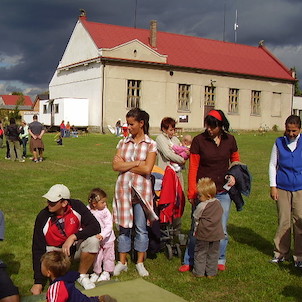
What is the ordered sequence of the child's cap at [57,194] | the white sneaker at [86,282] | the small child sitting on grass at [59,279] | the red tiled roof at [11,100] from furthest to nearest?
1. the red tiled roof at [11,100]
2. the white sneaker at [86,282]
3. the child's cap at [57,194]
4. the small child sitting on grass at [59,279]

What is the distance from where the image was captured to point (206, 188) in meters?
5.20

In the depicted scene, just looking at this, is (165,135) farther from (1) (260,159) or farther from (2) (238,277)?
→ (1) (260,159)

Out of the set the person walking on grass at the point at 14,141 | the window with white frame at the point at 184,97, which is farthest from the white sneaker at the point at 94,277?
the window with white frame at the point at 184,97

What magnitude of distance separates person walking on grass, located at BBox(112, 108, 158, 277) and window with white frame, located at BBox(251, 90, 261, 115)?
44937 mm

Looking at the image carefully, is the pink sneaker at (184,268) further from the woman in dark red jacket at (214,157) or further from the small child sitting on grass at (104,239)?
the small child sitting on grass at (104,239)

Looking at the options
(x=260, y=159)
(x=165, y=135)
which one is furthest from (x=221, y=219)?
(x=260, y=159)

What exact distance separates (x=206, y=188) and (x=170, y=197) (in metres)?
0.68

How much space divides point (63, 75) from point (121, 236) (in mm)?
43044

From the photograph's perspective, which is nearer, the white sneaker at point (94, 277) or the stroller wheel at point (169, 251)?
the white sneaker at point (94, 277)

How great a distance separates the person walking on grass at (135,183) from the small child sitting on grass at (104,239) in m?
0.14

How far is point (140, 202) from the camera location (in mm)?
5309

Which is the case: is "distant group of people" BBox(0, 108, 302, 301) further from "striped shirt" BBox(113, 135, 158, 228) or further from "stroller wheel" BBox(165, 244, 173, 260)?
"stroller wheel" BBox(165, 244, 173, 260)

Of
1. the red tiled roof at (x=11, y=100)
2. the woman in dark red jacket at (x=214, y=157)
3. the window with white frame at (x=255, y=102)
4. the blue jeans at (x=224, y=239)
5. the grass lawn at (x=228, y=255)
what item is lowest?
the grass lawn at (x=228, y=255)

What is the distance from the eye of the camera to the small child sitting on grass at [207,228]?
17.1ft
